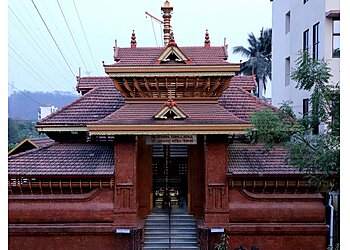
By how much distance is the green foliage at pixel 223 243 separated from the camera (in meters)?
10.8

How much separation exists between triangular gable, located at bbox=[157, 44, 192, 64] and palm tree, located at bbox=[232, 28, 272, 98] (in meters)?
30.8

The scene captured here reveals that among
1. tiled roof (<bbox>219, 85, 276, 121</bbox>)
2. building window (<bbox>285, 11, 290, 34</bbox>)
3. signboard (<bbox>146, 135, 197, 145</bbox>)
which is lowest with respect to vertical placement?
signboard (<bbox>146, 135, 197, 145</bbox>)

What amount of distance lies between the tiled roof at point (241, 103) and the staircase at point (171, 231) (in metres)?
3.61

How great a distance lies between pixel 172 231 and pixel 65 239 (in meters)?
3.09

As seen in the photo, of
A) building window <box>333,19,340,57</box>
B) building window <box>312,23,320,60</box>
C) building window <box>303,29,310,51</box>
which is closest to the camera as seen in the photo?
building window <box>333,19,340,57</box>

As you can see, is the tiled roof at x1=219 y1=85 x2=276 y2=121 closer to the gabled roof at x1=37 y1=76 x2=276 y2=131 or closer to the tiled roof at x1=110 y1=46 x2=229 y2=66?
the gabled roof at x1=37 y1=76 x2=276 y2=131

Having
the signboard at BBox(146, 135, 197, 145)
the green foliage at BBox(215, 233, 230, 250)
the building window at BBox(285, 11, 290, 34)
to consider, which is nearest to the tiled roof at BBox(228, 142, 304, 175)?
the signboard at BBox(146, 135, 197, 145)

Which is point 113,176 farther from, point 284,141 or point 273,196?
point 284,141

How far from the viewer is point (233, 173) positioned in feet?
37.1

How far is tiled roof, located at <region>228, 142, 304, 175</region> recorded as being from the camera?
1133 cm

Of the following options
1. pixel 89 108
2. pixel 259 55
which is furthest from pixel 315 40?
pixel 259 55

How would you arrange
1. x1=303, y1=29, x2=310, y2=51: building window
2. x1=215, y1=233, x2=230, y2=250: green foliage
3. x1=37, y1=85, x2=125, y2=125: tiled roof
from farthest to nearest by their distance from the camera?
1. x1=303, y1=29, x2=310, y2=51: building window
2. x1=37, y1=85, x2=125, y2=125: tiled roof
3. x1=215, y1=233, x2=230, y2=250: green foliage

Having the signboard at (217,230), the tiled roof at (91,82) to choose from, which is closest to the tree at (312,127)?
the signboard at (217,230)

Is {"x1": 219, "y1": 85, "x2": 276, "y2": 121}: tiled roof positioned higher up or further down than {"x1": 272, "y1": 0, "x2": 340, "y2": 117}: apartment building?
further down
